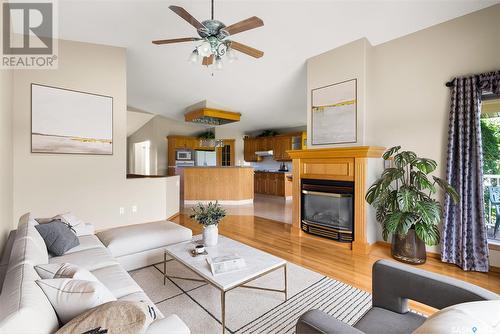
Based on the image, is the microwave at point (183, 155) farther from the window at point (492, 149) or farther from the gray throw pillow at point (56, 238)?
the window at point (492, 149)

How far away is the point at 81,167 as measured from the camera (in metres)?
3.69

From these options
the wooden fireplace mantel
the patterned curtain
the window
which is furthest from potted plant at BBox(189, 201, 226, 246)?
the window

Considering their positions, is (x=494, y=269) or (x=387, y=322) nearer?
(x=387, y=322)

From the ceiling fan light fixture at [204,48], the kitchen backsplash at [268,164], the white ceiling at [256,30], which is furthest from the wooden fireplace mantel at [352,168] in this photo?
the kitchen backsplash at [268,164]

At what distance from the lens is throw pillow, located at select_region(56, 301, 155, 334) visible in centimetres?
87

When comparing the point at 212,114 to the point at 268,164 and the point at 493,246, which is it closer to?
the point at 268,164

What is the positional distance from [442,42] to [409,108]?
2.74 feet

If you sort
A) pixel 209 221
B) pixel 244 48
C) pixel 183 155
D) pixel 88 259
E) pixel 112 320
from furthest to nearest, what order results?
pixel 183 155
pixel 244 48
pixel 209 221
pixel 88 259
pixel 112 320

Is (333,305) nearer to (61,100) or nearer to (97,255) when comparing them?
(97,255)

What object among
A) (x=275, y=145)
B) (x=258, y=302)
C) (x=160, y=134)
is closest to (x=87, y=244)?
(x=258, y=302)

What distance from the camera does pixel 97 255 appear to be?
6.70 ft

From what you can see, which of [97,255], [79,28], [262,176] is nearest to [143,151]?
[262,176]

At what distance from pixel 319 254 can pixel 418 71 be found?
2788mm

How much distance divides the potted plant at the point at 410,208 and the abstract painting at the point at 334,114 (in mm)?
769
